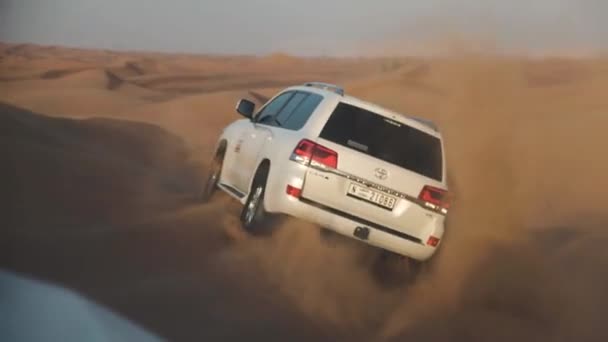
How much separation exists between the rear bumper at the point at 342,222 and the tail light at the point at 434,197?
1.04 feet

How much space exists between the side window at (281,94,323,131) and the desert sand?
2.72ft

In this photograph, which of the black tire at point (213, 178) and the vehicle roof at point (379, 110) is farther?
the black tire at point (213, 178)

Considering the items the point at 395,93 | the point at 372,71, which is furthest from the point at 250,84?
the point at 395,93

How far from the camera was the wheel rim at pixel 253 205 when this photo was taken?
9258mm

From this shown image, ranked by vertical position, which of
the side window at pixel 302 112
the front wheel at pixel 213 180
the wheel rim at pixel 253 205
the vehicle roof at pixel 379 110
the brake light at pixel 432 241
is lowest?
the front wheel at pixel 213 180

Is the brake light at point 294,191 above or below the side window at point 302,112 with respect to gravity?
below

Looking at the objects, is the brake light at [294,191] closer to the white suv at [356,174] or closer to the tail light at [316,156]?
the white suv at [356,174]

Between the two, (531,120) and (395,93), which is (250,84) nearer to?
(395,93)

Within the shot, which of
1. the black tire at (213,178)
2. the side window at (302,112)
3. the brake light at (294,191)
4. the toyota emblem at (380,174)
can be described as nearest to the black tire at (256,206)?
the side window at (302,112)

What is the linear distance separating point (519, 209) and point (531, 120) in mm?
7274

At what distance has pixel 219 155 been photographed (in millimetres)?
11633

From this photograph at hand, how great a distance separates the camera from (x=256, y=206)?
9.29 meters

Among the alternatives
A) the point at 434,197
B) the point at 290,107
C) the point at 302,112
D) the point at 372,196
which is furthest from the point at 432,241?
the point at 290,107

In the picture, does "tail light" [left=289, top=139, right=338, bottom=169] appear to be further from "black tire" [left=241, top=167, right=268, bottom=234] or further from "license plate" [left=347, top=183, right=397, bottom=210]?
"black tire" [left=241, top=167, right=268, bottom=234]
